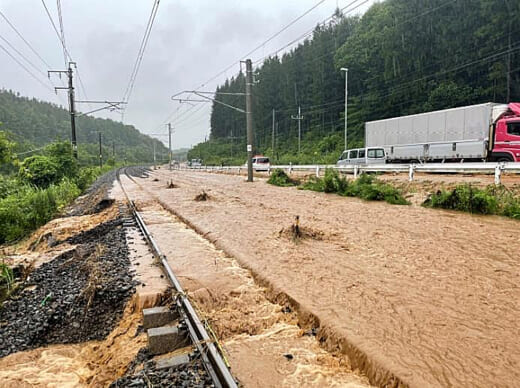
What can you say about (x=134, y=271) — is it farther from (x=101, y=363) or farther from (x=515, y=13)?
(x=515, y=13)

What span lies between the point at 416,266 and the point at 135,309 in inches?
181

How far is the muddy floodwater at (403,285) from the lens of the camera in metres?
3.45

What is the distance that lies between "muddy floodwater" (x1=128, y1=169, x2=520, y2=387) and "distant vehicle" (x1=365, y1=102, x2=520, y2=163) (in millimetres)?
11392

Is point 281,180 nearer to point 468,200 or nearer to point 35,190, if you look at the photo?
point 468,200

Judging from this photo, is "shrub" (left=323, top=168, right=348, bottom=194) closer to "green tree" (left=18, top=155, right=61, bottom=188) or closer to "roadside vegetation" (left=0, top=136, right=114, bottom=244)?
"roadside vegetation" (left=0, top=136, right=114, bottom=244)

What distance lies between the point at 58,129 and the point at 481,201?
4451 inches

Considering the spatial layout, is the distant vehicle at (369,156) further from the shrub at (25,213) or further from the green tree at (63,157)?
the green tree at (63,157)

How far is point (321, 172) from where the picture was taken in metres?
25.8

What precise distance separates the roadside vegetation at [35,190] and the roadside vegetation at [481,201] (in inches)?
570

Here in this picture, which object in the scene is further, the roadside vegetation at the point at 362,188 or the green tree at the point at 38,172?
the green tree at the point at 38,172

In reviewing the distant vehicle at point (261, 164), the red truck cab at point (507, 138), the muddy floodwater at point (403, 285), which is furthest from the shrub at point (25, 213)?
the distant vehicle at point (261, 164)

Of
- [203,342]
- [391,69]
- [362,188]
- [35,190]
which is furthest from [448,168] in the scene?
[391,69]

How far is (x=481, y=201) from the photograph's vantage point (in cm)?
1119

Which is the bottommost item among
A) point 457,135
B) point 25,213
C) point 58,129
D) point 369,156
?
point 25,213
